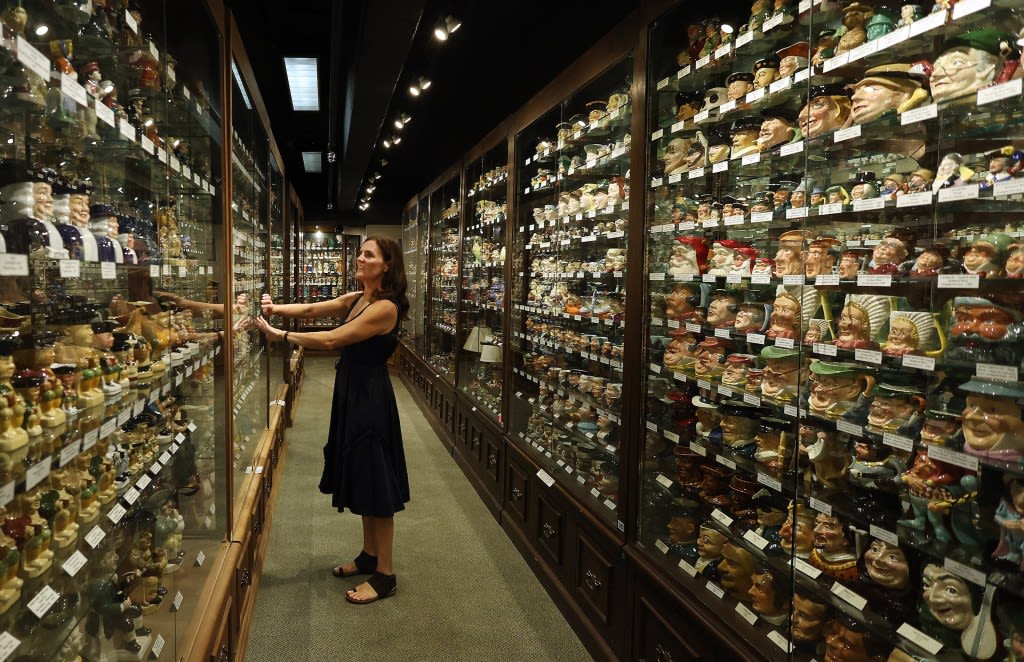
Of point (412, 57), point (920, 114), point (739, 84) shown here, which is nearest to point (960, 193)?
point (920, 114)

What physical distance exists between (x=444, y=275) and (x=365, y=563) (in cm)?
387

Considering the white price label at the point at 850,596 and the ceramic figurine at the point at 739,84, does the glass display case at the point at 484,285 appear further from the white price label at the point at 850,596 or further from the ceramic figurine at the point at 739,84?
the white price label at the point at 850,596

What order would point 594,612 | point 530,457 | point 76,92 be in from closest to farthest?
point 76,92
point 594,612
point 530,457

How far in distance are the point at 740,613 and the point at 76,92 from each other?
2.31 meters

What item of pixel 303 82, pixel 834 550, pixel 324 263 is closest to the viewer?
pixel 834 550

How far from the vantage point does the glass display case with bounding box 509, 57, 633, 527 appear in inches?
128

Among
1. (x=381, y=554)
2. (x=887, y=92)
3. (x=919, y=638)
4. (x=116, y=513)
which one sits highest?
(x=887, y=92)

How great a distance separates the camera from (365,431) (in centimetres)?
324

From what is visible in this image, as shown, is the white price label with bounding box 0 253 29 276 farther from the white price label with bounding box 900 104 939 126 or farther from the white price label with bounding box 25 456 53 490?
the white price label with bounding box 900 104 939 126

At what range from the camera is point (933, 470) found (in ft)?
5.36

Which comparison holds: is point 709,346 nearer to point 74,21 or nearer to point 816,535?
point 816,535

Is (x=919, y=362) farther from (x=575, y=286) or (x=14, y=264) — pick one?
(x=575, y=286)

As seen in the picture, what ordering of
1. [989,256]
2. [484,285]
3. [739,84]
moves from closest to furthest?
[989,256] → [739,84] → [484,285]

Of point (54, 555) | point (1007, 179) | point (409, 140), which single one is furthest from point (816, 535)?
point (409, 140)
